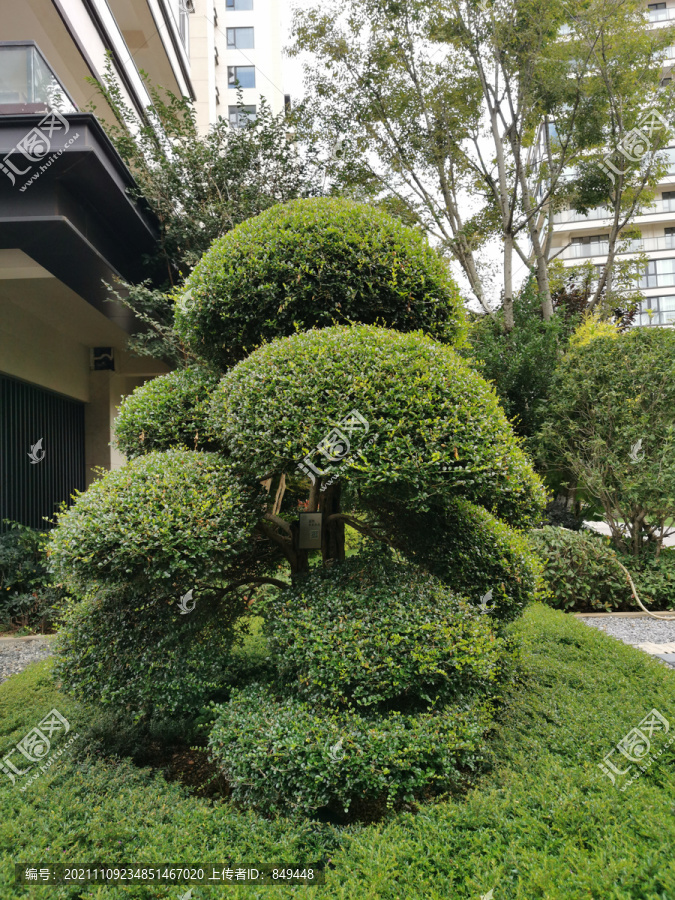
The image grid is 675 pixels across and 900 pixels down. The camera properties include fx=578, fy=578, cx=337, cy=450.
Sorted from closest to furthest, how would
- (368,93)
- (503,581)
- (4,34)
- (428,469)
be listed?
(428,469) → (503,581) → (4,34) → (368,93)

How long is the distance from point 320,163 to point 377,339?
847 centimetres

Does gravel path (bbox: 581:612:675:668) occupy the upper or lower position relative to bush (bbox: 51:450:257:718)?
lower

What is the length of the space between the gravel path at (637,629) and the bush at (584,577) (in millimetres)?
404

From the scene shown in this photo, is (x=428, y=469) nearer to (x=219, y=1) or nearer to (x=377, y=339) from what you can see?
(x=377, y=339)

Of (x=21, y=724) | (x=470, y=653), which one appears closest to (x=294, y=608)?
(x=470, y=653)

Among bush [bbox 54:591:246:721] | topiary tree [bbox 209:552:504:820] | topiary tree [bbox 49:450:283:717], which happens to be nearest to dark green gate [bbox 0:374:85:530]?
bush [bbox 54:591:246:721]

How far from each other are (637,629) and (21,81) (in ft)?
27.3

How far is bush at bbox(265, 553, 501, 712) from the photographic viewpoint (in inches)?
110

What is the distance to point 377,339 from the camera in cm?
307

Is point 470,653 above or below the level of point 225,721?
above

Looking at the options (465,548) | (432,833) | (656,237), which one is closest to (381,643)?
(432,833)

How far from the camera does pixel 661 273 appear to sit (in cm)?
2934

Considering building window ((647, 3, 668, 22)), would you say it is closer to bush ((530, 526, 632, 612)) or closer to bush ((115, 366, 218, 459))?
bush ((530, 526, 632, 612))

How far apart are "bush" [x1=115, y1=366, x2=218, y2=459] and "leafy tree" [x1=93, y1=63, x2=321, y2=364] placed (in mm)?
4520
